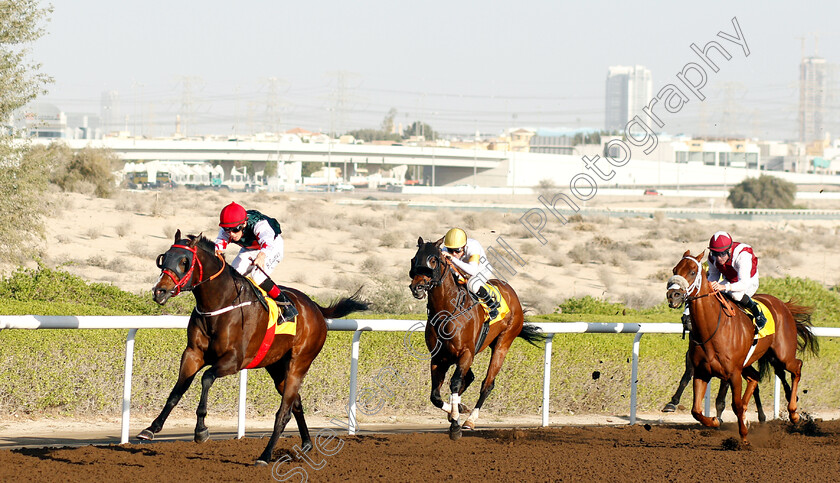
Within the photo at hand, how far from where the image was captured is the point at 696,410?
6.87 metres

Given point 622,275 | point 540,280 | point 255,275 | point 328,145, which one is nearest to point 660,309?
point 255,275

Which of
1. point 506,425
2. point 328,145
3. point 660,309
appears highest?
point 328,145

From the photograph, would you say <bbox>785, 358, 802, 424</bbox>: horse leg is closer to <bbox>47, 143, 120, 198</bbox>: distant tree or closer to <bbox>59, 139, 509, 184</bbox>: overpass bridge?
<bbox>47, 143, 120, 198</bbox>: distant tree

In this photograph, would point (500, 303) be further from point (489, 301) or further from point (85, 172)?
point (85, 172)

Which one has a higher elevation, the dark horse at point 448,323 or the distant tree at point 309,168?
the distant tree at point 309,168

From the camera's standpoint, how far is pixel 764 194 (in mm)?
62469

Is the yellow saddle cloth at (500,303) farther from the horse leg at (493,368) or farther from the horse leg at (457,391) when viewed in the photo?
the horse leg at (457,391)

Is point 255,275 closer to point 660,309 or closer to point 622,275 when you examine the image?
point 660,309

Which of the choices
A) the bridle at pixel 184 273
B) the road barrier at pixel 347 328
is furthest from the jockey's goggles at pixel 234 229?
the road barrier at pixel 347 328

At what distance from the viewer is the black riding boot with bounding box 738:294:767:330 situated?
7.49 m

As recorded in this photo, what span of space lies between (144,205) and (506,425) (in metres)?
23.7

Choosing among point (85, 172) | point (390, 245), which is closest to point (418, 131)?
point (85, 172)

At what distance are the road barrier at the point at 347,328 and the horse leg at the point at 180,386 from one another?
0.91 meters

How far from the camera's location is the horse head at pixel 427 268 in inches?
269
